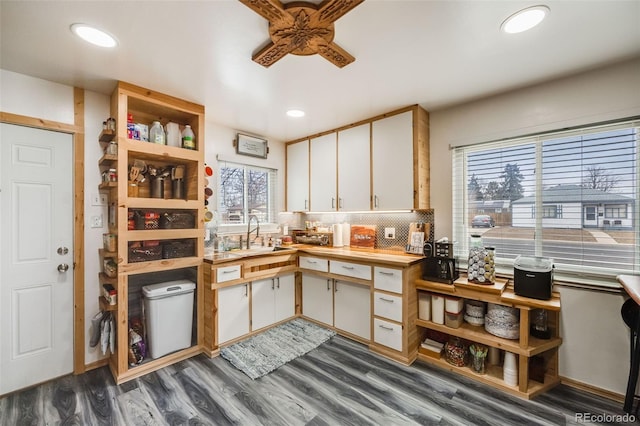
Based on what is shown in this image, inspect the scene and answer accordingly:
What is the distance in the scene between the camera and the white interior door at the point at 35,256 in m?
2.00

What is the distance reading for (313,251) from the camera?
3141mm

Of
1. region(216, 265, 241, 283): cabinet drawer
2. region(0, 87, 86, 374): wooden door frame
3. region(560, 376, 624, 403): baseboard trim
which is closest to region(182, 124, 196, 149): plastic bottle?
region(0, 87, 86, 374): wooden door frame

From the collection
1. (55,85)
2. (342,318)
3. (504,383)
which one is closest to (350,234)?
(342,318)

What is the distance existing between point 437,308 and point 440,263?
42cm

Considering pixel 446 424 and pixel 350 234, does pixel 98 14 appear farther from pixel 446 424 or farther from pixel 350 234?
pixel 446 424

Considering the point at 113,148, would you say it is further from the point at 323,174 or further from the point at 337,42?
the point at 323,174

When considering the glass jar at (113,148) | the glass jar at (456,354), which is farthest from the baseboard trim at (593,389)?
the glass jar at (113,148)

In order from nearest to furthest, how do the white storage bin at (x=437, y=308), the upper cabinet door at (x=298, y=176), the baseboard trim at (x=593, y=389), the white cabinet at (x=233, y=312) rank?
the baseboard trim at (x=593, y=389) → the white storage bin at (x=437, y=308) → the white cabinet at (x=233, y=312) → the upper cabinet door at (x=298, y=176)

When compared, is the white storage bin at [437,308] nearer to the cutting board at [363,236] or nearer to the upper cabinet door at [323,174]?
the cutting board at [363,236]

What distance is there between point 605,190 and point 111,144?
13.1ft

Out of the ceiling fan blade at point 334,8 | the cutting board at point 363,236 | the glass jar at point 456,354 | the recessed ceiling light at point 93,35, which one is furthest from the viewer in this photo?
the cutting board at point 363,236

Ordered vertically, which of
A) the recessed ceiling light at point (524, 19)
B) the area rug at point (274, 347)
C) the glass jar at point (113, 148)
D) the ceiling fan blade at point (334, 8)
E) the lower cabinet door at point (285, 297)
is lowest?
the area rug at point (274, 347)

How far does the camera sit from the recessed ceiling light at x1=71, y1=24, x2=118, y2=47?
154 cm

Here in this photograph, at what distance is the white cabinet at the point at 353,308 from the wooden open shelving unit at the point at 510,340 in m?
0.58
